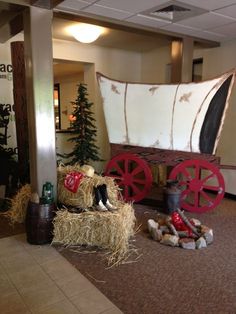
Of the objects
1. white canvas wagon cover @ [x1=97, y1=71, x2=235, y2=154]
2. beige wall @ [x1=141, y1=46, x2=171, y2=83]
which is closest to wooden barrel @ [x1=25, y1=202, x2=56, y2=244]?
white canvas wagon cover @ [x1=97, y1=71, x2=235, y2=154]

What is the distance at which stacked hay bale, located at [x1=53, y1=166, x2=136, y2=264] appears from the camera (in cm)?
274

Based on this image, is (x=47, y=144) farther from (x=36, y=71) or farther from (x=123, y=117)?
(x=123, y=117)

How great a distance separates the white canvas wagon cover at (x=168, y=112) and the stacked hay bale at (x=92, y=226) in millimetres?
1294

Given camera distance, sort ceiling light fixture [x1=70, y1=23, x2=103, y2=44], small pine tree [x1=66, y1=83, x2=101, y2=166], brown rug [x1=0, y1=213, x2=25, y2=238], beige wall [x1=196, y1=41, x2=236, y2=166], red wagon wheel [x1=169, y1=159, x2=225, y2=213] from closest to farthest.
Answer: brown rug [x1=0, y1=213, x2=25, y2=238], red wagon wheel [x1=169, y1=159, x2=225, y2=213], ceiling light fixture [x1=70, y1=23, x2=103, y2=44], beige wall [x1=196, y1=41, x2=236, y2=166], small pine tree [x1=66, y1=83, x2=101, y2=166]

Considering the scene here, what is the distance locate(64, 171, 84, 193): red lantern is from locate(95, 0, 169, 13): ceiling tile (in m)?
1.84

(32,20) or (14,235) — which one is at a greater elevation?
(32,20)

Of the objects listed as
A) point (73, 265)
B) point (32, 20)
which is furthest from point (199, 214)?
point (32, 20)

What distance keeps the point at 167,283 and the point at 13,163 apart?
2.68m

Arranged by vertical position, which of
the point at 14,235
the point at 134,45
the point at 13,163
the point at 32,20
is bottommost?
the point at 14,235

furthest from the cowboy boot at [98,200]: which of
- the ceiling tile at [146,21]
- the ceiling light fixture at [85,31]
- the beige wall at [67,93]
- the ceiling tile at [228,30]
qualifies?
the beige wall at [67,93]

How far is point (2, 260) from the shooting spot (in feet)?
8.64

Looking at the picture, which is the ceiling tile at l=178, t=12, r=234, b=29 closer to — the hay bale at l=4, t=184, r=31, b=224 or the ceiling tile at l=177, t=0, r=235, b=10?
the ceiling tile at l=177, t=0, r=235, b=10

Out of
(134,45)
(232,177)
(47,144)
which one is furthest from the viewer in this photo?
(134,45)

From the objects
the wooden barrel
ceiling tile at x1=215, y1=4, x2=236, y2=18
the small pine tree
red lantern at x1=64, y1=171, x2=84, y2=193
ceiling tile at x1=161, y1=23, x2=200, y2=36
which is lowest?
the wooden barrel
